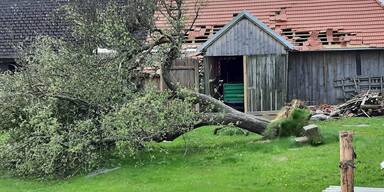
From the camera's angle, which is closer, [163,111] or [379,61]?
[163,111]

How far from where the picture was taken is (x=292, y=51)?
2472 cm

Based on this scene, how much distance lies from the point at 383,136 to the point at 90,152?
7722mm

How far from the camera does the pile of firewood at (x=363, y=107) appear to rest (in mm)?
21969

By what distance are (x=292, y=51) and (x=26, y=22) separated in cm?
1346

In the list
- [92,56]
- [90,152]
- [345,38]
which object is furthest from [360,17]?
[90,152]

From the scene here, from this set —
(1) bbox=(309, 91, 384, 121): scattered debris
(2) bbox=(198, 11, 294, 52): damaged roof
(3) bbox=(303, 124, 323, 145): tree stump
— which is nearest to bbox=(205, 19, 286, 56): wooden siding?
(2) bbox=(198, 11, 294, 52): damaged roof

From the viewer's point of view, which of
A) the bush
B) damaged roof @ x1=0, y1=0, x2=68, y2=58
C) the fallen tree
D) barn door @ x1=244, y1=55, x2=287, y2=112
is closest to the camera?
the fallen tree

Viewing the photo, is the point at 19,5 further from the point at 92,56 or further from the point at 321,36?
the point at 92,56

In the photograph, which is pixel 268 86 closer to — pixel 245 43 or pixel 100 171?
pixel 245 43

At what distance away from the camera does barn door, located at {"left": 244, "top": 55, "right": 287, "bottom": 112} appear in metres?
23.7

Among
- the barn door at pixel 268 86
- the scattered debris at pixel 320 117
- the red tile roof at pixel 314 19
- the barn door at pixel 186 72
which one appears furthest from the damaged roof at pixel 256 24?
the scattered debris at pixel 320 117

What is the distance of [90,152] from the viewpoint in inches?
536

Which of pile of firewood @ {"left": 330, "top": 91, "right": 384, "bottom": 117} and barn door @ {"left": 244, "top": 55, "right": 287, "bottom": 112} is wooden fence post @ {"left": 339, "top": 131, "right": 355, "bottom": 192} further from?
barn door @ {"left": 244, "top": 55, "right": 287, "bottom": 112}

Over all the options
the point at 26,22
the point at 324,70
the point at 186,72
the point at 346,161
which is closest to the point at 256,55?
the point at 186,72
